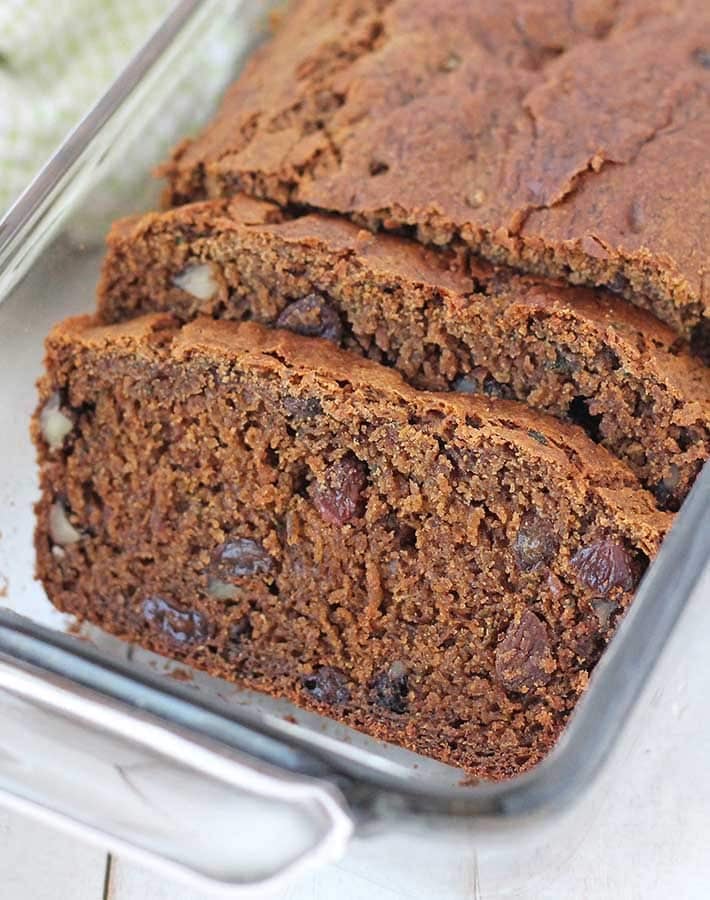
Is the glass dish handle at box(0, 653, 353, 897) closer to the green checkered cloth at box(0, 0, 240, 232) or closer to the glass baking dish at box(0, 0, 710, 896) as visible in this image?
the glass baking dish at box(0, 0, 710, 896)

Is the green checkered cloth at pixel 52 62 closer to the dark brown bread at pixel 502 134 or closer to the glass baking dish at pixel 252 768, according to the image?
the dark brown bread at pixel 502 134

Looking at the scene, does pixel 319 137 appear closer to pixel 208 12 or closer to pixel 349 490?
pixel 208 12

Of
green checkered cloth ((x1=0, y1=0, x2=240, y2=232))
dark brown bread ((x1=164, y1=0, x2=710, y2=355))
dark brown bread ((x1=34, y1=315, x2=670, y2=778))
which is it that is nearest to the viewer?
dark brown bread ((x1=34, y1=315, x2=670, y2=778))

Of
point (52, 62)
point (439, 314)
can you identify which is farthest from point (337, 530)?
point (52, 62)

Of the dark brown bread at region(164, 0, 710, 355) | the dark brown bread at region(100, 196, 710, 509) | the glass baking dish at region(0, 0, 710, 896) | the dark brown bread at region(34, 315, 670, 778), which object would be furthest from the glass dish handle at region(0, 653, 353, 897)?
the dark brown bread at region(164, 0, 710, 355)

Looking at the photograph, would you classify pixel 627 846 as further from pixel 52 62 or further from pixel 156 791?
pixel 52 62

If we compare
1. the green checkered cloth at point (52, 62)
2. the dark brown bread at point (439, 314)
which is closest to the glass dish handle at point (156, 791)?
the dark brown bread at point (439, 314)
